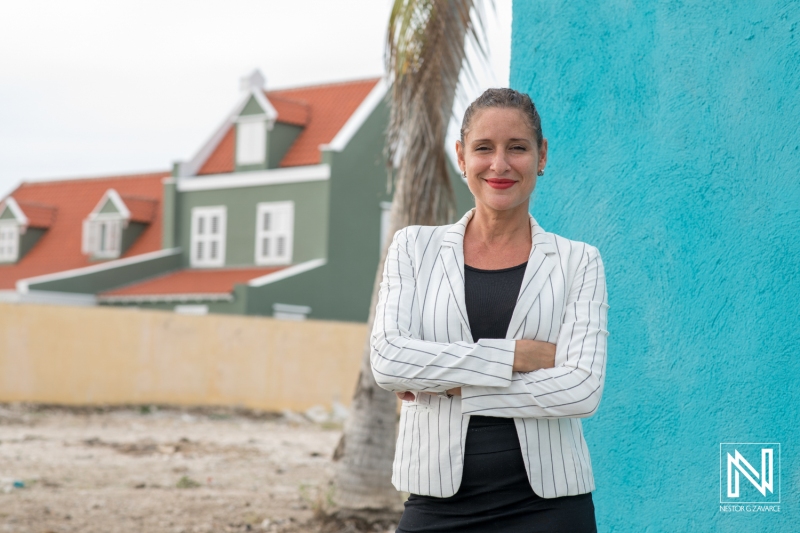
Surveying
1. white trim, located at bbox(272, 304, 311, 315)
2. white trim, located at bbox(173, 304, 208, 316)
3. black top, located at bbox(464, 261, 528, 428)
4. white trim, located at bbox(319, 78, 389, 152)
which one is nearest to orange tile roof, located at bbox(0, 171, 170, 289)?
white trim, located at bbox(173, 304, 208, 316)

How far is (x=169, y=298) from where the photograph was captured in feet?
85.2

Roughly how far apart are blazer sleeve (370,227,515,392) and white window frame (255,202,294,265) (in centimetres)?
2301

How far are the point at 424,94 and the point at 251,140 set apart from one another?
20.5 meters

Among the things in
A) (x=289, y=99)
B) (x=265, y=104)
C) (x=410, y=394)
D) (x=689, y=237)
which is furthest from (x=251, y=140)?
(x=410, y=394)

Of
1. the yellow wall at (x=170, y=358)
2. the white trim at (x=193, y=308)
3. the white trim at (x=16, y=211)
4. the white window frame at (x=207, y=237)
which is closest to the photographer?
the yellow wall at (x=170, y=358)

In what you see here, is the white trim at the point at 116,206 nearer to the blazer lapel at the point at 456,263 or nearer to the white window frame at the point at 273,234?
the white window frame at the point at 273,234

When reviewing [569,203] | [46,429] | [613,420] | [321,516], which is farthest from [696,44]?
[46,429]

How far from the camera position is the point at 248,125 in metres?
27.1

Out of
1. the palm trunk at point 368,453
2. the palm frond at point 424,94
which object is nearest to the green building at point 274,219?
the palm trunk at point 368,453

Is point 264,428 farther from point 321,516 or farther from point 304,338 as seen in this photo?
point 321,516

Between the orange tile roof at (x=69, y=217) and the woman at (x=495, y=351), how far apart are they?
2712 cm

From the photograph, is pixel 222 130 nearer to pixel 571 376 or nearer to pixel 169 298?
pixel 169 298

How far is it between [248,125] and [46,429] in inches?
548

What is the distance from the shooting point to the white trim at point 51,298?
85.8 feet
